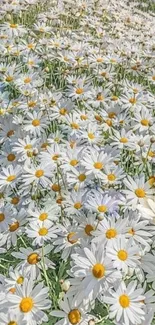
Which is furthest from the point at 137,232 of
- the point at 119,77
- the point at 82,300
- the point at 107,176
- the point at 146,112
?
the point at 119,77

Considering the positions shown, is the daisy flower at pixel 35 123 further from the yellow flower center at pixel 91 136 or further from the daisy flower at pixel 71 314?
the daisy flower at pixel 71 314

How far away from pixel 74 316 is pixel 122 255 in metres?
0.29

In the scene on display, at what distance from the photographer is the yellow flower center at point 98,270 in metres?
1.71

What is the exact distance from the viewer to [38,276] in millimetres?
1859

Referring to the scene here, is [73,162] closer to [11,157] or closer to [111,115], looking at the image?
[11,157]

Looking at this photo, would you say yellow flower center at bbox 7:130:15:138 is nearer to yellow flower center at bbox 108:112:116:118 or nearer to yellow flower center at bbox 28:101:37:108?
yellow flower center at bbox 28:101:37:108

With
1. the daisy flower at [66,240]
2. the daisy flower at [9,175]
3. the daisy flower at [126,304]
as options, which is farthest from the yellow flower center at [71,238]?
the daisy flower at [9,175]

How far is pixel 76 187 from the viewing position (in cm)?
228

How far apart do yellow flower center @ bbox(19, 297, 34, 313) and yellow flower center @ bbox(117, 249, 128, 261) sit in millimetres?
385

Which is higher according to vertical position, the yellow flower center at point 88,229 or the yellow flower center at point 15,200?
the yellow flower center at point 88,229

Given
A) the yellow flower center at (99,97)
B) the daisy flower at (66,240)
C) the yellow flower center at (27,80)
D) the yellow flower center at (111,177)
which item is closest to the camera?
the daisy flower at (66,240)

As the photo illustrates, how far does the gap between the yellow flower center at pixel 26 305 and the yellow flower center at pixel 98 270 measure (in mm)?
280

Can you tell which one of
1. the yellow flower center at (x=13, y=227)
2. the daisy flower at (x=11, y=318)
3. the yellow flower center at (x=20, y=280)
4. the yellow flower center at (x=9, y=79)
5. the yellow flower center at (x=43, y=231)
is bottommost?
the daisy flower at (x=11, y=318)

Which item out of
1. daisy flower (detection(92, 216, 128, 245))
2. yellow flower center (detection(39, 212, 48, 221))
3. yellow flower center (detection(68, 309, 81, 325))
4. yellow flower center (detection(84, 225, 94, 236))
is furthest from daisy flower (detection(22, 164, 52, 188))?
yellow flower center (detection(68, 309, 81, 325))
